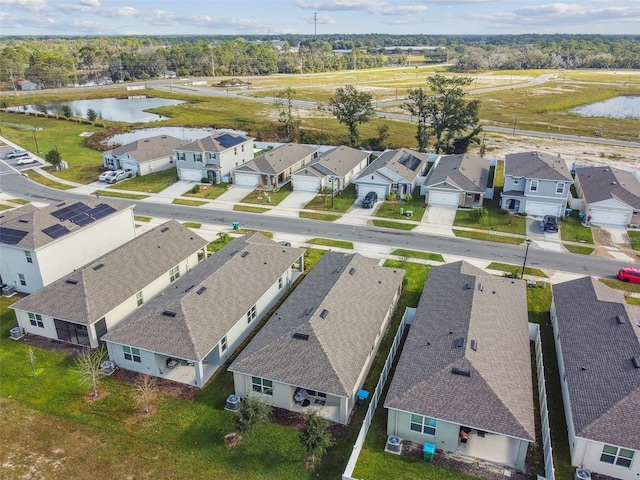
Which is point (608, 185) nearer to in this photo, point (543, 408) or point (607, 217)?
point (607, 217)

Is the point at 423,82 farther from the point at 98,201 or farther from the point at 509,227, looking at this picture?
the point at 98,201

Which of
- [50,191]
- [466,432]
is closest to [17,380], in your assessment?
[466,432]

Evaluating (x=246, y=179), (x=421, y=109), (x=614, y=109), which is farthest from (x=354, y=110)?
(x=614, y=109)

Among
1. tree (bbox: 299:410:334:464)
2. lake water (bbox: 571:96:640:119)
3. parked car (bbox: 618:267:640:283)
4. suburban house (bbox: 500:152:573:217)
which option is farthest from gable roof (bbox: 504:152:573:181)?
lake water (bbox: 571:96:640:119)

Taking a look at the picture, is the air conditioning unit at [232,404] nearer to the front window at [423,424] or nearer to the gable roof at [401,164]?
the front window at [423,424]

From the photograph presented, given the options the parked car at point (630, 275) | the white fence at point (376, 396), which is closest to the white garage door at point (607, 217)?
the parked car at point (630, 275)

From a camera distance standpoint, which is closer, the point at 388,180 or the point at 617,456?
the point at 617,456

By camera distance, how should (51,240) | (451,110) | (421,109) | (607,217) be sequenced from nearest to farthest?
(51,240)
(607,217)
(451,110)
(421,109)

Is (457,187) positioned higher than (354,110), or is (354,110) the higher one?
(354,110)
